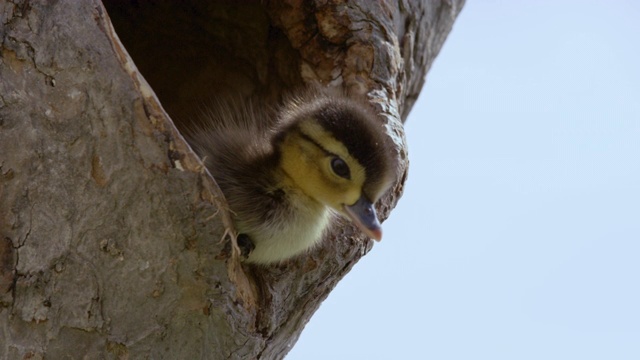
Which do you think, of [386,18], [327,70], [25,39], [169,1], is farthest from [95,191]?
[169,1]

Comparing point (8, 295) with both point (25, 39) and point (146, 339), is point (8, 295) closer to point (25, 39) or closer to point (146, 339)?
point (146, 339)

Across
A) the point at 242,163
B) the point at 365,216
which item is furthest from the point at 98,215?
the point at 365,216

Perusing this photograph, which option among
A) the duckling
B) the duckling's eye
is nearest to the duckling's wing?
the duckling

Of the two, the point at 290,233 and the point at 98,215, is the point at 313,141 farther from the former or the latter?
the point at 98,215

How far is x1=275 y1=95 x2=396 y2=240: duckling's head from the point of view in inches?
72.3

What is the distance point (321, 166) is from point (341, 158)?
1.9 inches

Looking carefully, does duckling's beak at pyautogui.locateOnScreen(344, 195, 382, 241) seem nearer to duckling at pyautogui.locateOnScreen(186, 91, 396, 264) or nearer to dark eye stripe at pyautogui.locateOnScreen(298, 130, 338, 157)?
duckling at pyautogui.locateOnScreen(186, 91, 396, 264)

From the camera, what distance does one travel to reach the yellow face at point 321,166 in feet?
6.10

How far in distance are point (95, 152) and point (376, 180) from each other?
625mm

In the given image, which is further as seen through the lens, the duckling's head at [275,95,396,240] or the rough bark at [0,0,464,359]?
the duckling's head at [275,95,396,240]

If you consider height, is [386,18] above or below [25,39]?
below

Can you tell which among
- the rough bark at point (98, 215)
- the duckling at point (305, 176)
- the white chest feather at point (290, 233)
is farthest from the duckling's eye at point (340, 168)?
the rough bark at point (98, 215)

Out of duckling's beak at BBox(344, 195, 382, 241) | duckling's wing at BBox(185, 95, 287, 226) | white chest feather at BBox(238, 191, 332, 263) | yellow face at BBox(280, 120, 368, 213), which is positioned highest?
yellow face at BBox(280, 120, 368, 213)

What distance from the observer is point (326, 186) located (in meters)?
1.90
